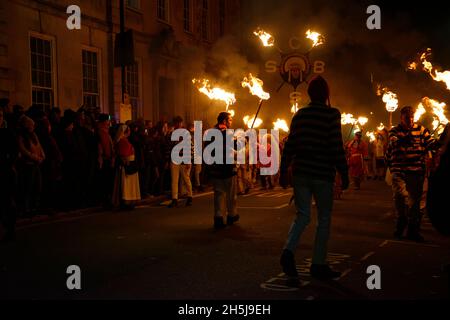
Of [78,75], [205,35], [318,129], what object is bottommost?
[318,129]

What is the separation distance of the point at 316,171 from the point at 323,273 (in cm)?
106

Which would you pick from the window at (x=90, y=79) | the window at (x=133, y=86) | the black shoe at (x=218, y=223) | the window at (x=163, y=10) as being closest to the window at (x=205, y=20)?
the window at (x=163, y=10)

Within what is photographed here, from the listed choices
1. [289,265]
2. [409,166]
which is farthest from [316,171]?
[409,166]

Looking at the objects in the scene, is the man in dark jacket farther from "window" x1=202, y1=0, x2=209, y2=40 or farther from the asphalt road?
"window" x1=202, y1=0, x2=209, y2=40

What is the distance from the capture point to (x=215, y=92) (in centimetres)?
2073

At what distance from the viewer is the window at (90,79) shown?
19016mm

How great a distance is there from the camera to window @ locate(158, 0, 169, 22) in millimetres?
23688

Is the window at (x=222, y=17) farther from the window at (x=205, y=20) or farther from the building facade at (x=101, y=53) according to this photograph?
the window at (x=205, y=20)

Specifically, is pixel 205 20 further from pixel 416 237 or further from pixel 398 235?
Result: pixel 416 237

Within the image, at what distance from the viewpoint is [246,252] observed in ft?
24.8

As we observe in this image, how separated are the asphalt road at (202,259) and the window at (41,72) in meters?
6.52
